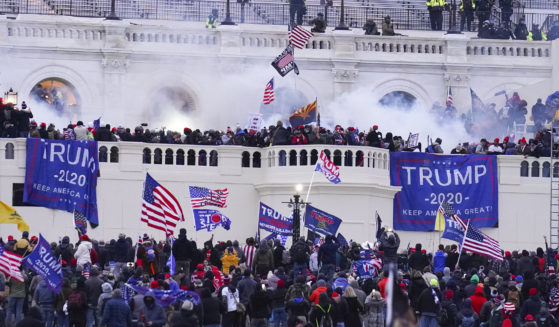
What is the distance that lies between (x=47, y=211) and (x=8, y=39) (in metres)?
10.2

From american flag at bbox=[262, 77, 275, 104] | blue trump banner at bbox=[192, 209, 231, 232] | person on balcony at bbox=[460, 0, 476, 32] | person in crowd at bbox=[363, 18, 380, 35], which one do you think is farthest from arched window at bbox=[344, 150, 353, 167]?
person on balcony at bbox=[460, 0, 476, 32]

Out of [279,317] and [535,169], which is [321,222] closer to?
[279,317]

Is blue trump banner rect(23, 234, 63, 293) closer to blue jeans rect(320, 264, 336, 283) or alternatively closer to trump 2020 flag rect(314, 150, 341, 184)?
blue jeans rect(320, 264, 336, 283)

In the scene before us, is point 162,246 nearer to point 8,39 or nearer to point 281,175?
point 281,175

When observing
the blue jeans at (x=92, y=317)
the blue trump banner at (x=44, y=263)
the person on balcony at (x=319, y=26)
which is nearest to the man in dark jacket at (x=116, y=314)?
the blue trump banner at (x=44, y=263)

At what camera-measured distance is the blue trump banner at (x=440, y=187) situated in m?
53.0

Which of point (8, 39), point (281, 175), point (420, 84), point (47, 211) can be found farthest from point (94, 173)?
point (420, 84)

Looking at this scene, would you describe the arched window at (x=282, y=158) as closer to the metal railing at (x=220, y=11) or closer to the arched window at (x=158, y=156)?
the arched window at (x=158, y=156)

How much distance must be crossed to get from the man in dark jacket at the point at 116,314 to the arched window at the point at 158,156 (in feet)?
60.4

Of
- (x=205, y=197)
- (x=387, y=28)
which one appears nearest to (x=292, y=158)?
(x=205, y=197)

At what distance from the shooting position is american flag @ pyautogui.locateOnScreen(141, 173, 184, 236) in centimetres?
4441

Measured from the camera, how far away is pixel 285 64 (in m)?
56.6

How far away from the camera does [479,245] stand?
43000 millimetres

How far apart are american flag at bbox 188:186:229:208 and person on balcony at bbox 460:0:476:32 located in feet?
58.9
